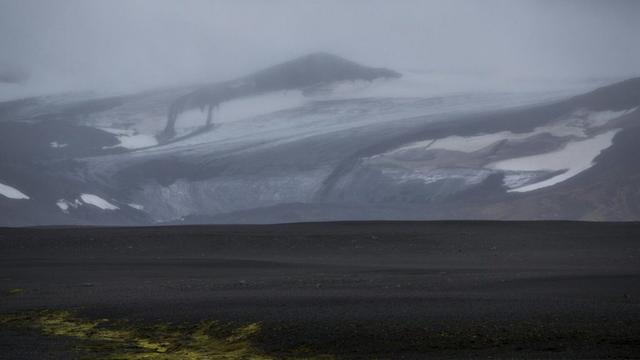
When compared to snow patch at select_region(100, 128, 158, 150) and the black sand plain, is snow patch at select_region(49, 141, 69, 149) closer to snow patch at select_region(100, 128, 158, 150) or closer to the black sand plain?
snow patch at select_region(100, 128, 158, 150)

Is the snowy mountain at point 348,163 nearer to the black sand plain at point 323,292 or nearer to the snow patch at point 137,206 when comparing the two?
the snow patch at point 137,206

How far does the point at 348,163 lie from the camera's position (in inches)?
2185

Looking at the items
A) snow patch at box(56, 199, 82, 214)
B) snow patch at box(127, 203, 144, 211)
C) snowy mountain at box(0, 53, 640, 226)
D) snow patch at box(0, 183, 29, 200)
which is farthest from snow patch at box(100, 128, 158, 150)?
snow patch at box(56, 199, 82, 214)

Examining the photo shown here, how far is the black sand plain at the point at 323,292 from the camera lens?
11344 mm

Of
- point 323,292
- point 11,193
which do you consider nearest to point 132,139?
point 11,193

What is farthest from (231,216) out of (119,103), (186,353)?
(186,353)

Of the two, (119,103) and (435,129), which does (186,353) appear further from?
(119,103)

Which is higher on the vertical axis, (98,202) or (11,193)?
(11,193)

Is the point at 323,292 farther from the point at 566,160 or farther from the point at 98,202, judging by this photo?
the point at 566,160

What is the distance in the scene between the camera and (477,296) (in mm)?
14547

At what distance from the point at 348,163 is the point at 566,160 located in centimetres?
1063

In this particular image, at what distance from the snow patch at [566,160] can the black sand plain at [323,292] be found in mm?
24328

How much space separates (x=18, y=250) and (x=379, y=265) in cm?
868

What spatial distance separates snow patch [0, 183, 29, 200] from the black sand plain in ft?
83.0
